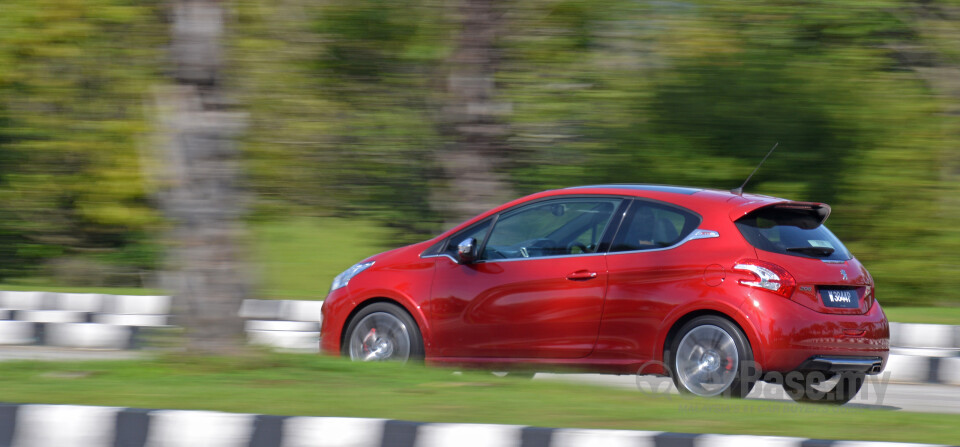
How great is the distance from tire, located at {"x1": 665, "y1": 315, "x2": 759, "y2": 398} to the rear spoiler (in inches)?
27.5

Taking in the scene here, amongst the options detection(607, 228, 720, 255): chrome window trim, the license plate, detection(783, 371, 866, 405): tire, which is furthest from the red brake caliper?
the license plate

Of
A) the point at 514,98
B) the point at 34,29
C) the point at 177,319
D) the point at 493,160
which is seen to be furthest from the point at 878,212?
the point at 34,29

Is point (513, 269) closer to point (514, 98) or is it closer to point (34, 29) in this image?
point (514, 98)

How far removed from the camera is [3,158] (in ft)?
69.1

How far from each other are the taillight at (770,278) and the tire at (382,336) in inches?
92.2

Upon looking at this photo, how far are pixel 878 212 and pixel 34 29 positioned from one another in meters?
14.2

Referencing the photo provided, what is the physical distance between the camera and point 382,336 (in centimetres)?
830

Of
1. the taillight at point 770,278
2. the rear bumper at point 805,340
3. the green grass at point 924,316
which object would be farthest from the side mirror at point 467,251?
the green grass at point 924,316

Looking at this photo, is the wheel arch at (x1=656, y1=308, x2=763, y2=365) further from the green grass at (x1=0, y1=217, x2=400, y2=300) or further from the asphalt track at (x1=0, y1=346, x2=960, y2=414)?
the green grass at (x1=0, y1=217, x2=400, y2=300)

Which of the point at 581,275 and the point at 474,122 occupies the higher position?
the point at 474,122

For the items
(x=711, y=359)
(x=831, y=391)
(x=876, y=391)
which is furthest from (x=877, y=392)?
(x=711, y=359)

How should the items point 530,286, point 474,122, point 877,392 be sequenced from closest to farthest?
point 530,286 → point 877,392 → point 474,122

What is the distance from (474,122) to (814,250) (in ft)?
20.4

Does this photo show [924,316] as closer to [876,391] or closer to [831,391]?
[876,391]
